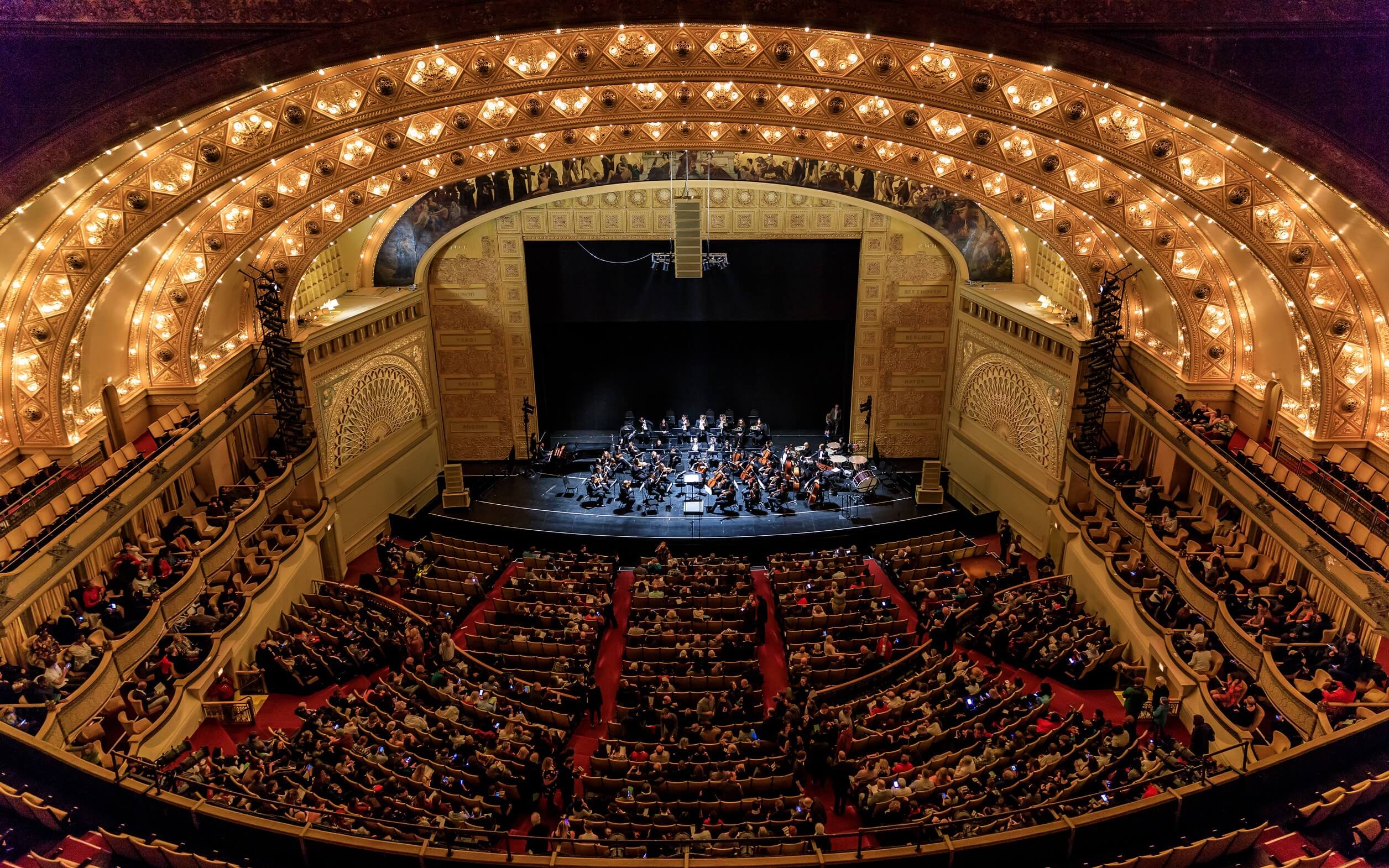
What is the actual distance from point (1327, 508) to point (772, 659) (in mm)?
9872

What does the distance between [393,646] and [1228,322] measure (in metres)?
17.7

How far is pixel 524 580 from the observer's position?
2000 cm

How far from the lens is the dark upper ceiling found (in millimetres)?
11352

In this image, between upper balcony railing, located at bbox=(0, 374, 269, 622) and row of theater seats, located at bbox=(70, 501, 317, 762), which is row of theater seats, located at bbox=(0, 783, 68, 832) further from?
upper balcony railing, located at bbox=(0, 374, 269, 622)

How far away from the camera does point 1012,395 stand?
23172 millimetres

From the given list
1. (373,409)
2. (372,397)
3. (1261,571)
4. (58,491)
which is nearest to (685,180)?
(372,397)

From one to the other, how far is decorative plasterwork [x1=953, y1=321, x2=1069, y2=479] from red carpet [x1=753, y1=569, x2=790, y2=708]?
7423mm

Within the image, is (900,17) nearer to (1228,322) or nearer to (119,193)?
(1228,322)

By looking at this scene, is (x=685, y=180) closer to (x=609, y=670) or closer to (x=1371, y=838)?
(x=609, y=670)

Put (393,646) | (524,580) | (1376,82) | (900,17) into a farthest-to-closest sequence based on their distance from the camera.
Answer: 1. (524,580)
2. (393,646)
3. (900,17)
4. (1376,82)

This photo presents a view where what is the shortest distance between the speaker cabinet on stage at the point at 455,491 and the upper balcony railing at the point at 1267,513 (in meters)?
15.3

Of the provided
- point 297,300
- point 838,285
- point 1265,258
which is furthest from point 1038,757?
point 297,300

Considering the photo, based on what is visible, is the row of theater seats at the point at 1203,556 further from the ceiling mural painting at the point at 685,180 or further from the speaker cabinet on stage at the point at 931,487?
the ceiling mural painting at the point at 685,180

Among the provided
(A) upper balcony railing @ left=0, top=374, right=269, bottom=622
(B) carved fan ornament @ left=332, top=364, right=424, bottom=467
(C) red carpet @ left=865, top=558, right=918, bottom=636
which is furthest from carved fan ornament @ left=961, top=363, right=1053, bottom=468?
(A) upper balcony railing @ left=0, top=374, right=269, bottom=622
